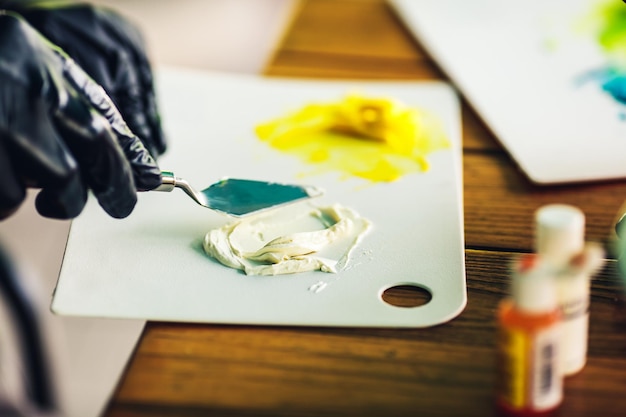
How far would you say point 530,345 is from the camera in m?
0.58

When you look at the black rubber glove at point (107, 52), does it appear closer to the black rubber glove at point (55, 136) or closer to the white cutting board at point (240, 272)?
the white cutting board at point (240, 272)

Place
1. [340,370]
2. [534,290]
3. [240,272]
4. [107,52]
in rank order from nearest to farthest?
1. [534,290]
2. [340,370]
3. [240,272]
4. [107,52]

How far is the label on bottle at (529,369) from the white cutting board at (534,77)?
471 mm

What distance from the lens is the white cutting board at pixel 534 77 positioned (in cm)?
109

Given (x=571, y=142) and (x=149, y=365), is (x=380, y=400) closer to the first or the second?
(x=149, y=365)

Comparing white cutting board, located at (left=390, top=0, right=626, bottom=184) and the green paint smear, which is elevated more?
the green paint smear

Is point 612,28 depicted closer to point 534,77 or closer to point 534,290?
point 534,77

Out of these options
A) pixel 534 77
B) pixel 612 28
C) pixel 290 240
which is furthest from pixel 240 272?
pixel 612 28

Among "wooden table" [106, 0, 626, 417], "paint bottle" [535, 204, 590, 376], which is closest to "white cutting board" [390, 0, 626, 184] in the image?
"wooden table" [106, 0, 626, 417]

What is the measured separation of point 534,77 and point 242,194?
59 centimetres

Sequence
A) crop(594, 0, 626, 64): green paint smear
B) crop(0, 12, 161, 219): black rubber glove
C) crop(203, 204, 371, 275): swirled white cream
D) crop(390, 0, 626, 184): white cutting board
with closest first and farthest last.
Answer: crop(0, 12, 161, 219): black rubber glove < crop(203, 204, 371, 275): swirled white cream < crop(390, 0, 626, 184): white cutting board < crop(594, 0, 626, 64): green paint smear

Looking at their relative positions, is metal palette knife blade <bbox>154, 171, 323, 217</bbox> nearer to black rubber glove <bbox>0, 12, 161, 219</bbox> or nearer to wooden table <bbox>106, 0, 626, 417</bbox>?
black rubber glove <bbox>0, 12, 161, 219</bbox>

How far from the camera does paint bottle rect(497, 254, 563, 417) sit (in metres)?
0.57

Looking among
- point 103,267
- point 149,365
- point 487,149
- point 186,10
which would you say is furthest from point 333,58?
point 186,10
